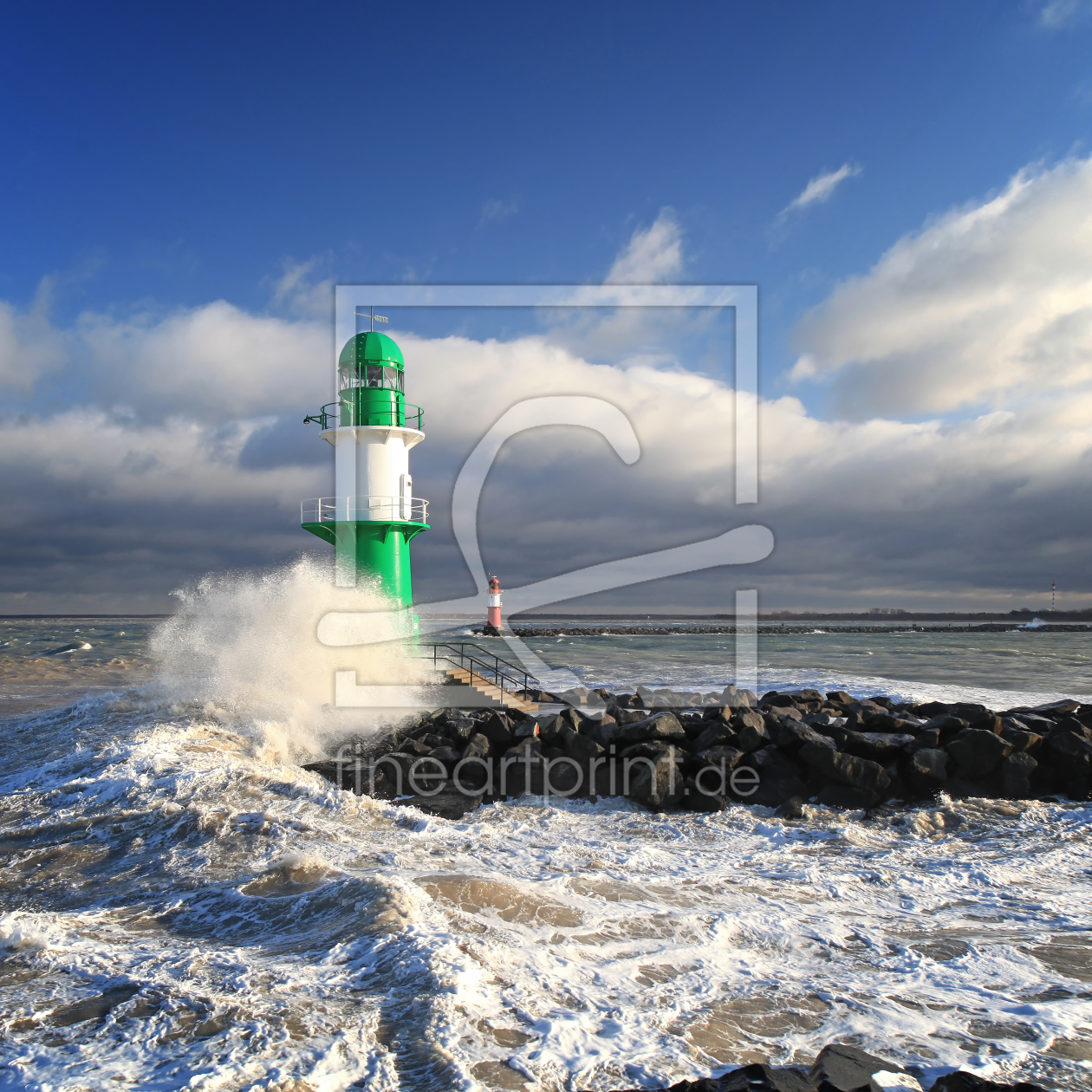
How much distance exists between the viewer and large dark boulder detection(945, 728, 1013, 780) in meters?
8.75

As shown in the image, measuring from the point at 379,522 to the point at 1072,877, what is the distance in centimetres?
1257

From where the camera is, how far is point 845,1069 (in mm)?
3156

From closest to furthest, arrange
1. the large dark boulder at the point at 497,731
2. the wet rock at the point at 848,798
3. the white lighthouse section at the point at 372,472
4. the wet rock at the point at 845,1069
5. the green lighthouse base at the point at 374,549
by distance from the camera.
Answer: the wet rock at the point at 845,1069
the wet rock at the point at 848,798
the large dark boulder at the point at 497,731
the green lighthouse base at the point at 374,549
the white lighthouse section at the point at 372,472

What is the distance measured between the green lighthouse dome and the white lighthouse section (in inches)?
64.4

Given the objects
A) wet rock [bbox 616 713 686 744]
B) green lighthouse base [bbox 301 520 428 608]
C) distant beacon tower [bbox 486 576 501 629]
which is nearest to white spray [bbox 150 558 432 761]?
green lighthouse base [bbox 301 520 428 608]

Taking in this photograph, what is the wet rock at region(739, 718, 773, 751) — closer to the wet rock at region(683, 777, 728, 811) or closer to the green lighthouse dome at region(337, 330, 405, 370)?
the wet rock at region(683, 777, 728, 811)

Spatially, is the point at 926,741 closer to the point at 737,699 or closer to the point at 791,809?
the point at 791,809

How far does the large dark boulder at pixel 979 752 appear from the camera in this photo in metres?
8.75

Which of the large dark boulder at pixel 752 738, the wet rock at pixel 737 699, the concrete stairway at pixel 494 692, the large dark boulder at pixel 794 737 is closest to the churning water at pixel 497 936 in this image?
the large dark boulder at pixel 794 737

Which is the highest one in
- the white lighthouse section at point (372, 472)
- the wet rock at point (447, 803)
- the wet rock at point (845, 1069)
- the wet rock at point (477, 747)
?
the white lighthouse section at point (372, 472)

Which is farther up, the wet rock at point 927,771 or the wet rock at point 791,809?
the wet rock at point 927,771

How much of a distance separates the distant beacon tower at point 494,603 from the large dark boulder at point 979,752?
22.2 meters

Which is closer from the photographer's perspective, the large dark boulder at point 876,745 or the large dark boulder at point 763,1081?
the large dark boulder at point 763,1081

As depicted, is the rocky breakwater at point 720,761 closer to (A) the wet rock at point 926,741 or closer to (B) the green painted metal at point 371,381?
(A) the wet rock at point 926,741
